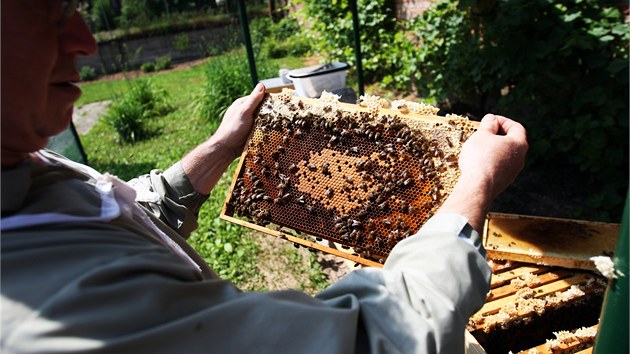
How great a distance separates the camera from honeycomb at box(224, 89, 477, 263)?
2.05m

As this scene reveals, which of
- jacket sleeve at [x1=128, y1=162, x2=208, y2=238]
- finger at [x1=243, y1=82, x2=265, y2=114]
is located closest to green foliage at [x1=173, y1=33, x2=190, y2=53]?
finger at [x1=243, y1=82, x2=265, y2=114]

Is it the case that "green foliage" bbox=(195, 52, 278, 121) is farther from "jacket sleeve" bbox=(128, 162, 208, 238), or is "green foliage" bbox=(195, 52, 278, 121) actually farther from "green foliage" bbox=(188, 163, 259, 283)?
"jacket sleeve" bbox=(128, 162, 208, 238)

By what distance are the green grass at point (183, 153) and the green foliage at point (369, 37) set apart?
2.09 m

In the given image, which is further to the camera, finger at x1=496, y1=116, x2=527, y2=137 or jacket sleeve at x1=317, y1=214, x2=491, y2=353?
finger at x1=496, y1=116, x2=527, y2=137

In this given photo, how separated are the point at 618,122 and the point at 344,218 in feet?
10.5

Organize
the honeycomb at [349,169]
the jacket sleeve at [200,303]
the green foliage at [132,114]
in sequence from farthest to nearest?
1. the green foliage at [132,114]
2. the honeycomb at [349,169]
3. the jacket sleeve at [200,303]

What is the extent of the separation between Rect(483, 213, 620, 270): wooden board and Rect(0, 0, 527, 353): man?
1230 millimetres

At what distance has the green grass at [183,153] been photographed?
177 inches

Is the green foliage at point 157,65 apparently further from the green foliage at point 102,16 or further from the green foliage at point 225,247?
the green foliage at point 225,247

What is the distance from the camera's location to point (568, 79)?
4.23 m

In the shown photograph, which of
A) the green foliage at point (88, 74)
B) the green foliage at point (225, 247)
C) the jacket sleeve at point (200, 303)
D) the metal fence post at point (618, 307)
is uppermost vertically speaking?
the jacket sleeve at point (200, 303)

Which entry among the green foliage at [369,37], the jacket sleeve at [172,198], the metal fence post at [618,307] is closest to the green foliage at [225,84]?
the green foliage at [369,37]

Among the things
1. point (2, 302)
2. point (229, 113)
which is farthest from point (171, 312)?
point (229, 113)

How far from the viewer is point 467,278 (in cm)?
126
